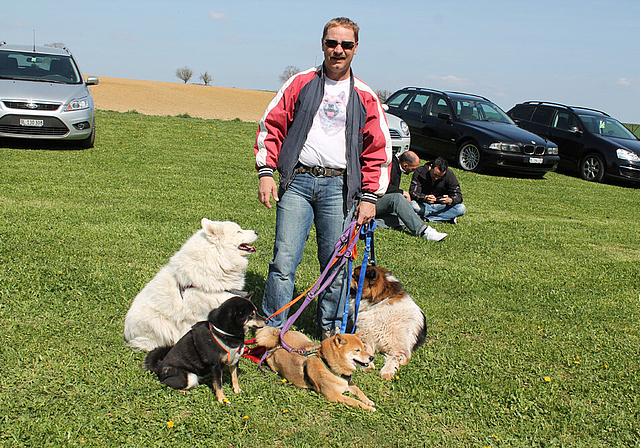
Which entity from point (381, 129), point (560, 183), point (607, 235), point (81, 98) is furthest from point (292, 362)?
point (560, 183)

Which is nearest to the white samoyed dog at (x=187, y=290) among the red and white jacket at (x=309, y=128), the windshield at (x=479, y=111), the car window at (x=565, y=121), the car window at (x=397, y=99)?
the red and white jacket at (x=309, y=128)

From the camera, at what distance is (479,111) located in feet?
49.5

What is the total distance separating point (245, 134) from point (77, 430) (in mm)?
14304

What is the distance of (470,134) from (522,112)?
4813 millimetres

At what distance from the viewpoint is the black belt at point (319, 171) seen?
3488 millimetres

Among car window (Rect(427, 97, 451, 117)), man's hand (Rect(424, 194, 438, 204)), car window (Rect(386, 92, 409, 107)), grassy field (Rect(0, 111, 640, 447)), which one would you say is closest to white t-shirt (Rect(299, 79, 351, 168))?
grassy field (Rect(0, 111, 640, 447))

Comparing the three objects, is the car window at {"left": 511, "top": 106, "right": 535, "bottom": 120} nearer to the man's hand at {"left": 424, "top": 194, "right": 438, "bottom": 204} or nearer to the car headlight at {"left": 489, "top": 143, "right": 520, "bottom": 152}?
the car headlight at {"left": 489, "top": 143, "right": 520, "bottom": 152}

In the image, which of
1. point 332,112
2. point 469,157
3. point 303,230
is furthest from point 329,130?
point 469,157

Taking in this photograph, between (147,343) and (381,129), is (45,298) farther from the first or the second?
(381,129)

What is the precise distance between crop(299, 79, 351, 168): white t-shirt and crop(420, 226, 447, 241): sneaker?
13.9ft

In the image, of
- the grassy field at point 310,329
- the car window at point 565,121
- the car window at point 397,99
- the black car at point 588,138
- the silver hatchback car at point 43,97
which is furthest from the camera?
the car window at point 397,99

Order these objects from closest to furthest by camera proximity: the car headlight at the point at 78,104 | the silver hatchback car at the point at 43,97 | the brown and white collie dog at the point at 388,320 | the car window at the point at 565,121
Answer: the brown and white collie dog at the point at 388,320 → the silver hatchback car at the point at 43,97 → the car headlight at the point at 78,104 → the car window at the point at 565,121

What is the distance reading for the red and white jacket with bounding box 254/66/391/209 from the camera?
3428 millimetres

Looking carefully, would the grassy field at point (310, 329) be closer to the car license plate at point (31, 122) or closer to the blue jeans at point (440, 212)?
the blue jeans at point (440, 212)
